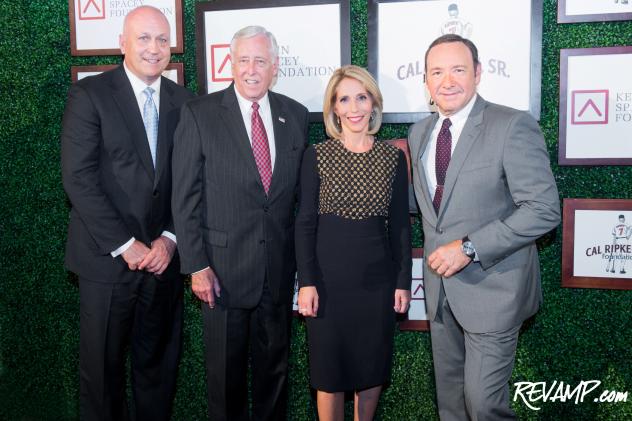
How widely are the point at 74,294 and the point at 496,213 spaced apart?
231 cm

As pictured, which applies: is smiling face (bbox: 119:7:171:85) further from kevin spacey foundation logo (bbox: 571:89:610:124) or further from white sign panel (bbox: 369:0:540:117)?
kevin spacey foundation logo (bbox: 571:89:610:124)

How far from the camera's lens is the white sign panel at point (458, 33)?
2.70 metres

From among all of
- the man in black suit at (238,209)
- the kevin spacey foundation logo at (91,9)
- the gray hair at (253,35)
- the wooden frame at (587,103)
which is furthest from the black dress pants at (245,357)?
the kevin spacey foundation logo at (91,9)

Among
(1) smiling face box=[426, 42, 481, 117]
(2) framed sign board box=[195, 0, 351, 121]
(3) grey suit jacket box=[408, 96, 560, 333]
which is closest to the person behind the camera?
(3) grey suit jacket box=[408, 96, 560, 333]

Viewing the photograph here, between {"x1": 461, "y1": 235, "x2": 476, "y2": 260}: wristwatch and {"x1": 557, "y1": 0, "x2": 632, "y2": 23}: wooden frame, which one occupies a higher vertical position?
{"x1": 557, "y1": 0, "x2": 632, "y2": 23}: wooden frame

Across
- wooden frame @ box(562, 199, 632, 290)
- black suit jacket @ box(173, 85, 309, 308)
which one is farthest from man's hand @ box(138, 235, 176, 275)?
wooden frame @ box(562, 199, 632, 290)

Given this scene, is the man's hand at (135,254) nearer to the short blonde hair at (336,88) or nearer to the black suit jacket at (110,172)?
the black suit jacket at (110,172)

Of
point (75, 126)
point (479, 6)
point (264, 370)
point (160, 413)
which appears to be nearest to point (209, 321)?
point (264, 370)

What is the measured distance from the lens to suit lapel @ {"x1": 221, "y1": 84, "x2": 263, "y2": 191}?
7.73ft

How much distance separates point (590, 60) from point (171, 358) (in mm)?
2294

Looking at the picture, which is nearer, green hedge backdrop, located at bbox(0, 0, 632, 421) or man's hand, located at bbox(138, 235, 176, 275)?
man's hand, located at bbox(138, 235, 176, 275)

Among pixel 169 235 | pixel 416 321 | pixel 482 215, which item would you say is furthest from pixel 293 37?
pixel 416 321

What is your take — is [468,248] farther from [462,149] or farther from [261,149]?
[261,149]

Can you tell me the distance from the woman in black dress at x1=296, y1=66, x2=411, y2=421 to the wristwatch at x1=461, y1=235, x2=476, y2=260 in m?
0.31
